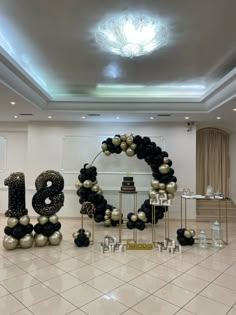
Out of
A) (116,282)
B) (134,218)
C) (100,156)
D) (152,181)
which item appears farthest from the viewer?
(100,156)

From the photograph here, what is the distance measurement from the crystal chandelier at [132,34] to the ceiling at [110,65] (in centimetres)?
10

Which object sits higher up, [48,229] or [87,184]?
[87,184]

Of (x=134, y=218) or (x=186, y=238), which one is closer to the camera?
(x=186, y=238)

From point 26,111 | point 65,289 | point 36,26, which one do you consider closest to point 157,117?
point 26,111

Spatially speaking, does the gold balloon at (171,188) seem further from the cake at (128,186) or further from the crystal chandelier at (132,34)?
the crystal chandelier at (132,34)

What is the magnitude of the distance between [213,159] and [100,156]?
365 cm

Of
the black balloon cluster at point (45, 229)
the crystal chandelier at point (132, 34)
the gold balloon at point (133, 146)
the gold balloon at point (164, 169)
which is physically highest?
the crystal chandelier at point (132, 34)

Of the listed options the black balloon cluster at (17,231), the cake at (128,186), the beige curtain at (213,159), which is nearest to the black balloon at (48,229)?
the black balloon cluster at (17,231)

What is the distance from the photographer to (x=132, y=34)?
286 centimetres

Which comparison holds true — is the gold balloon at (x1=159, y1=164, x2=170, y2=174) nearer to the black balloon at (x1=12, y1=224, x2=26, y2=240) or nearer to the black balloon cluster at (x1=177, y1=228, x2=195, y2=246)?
the black balloon cluster at (x1=177, y1=228, x2=195, y2=246)

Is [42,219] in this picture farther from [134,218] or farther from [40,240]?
[134,218]

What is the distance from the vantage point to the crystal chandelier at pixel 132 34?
268cm

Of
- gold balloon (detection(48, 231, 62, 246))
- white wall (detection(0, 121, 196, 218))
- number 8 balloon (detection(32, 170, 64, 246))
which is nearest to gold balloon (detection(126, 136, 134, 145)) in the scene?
white wall (detection(0, 121, 196, 218))

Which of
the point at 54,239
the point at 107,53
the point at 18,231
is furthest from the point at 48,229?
the point at 107,53
